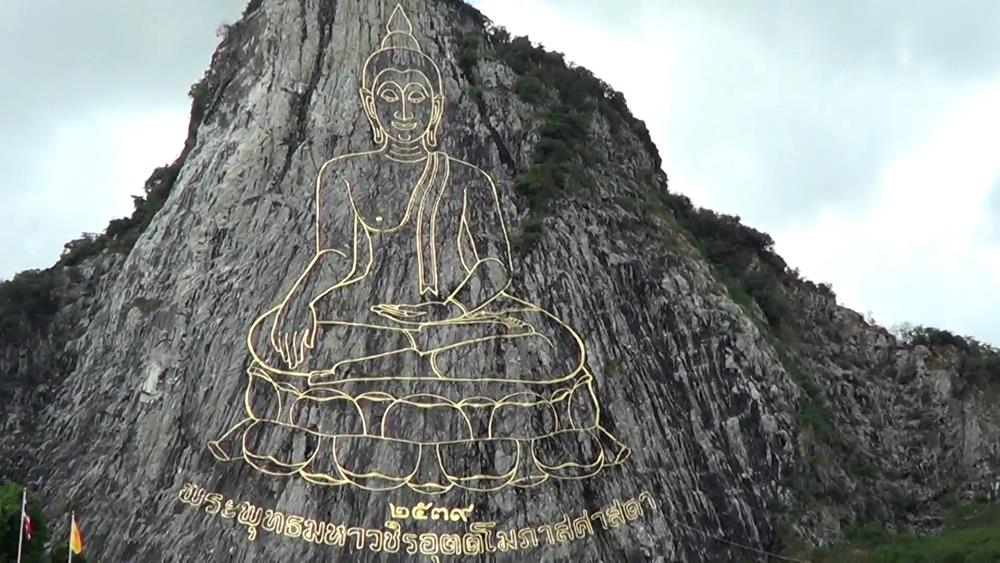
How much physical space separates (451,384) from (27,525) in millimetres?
8114

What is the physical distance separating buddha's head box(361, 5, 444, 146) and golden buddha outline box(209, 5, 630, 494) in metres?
0.22

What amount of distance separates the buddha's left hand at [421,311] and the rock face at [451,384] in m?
0.32

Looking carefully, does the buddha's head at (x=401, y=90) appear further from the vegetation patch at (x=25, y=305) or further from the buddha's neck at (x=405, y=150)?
the vegetation patch at (x=25, y=305)

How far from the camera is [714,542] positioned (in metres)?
24.0

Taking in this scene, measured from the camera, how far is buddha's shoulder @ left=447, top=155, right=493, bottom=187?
1109 inches

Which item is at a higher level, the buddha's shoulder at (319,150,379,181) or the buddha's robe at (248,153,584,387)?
the buddha's shoulder at (319,150,379,181)

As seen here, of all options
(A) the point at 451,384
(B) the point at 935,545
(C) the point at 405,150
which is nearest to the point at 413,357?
(A) the point at 451,384

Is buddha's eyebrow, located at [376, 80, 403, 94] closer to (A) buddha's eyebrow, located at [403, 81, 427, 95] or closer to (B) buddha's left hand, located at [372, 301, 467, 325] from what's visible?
(A) buddha's eyebrow, located at [403, 81, 427, 95]

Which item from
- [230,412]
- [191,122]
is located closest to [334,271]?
[230,412]

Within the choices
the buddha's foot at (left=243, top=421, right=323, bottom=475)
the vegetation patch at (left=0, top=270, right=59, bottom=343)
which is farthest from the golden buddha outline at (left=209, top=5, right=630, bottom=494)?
A: the vegetation patch at (left=0, top=270, right=59, bottom=343)

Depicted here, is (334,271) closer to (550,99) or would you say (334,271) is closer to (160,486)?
(160,486)

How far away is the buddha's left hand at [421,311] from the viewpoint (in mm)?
25375

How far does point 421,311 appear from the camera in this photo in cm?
2555

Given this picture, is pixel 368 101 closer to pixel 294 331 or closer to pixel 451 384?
pixel 294 331
